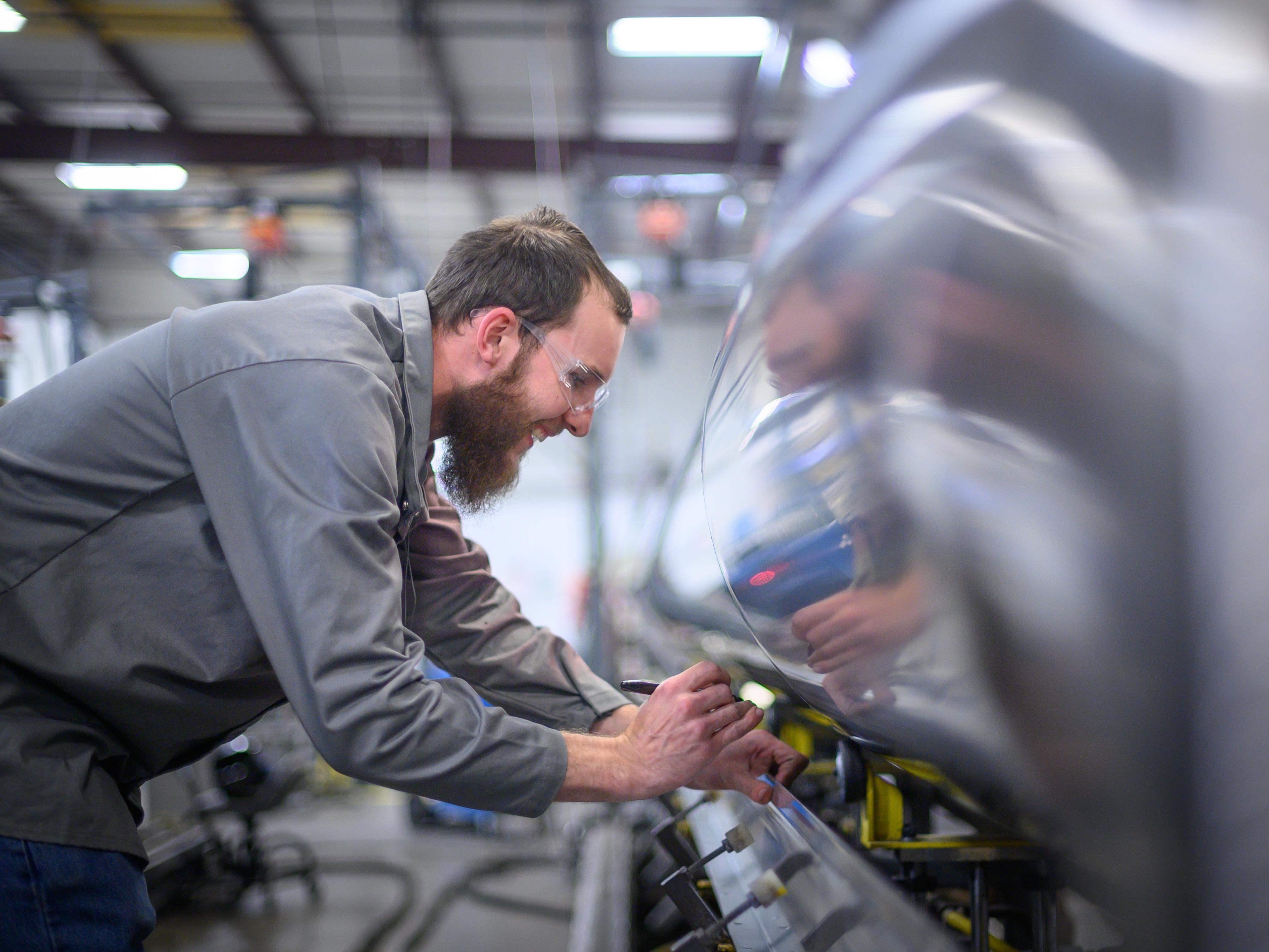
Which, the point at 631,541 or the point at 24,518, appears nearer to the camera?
the point at 24,518

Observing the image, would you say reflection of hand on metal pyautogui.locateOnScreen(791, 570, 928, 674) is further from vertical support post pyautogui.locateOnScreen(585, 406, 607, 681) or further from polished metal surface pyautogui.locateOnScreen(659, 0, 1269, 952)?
vertical support post pyautogui.locateOnScreen(585, 406, 607, 681)

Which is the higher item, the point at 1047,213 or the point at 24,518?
the point at 1047,213

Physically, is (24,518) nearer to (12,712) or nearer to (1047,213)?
(12,712)

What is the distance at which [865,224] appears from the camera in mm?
585

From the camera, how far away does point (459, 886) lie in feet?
10.2

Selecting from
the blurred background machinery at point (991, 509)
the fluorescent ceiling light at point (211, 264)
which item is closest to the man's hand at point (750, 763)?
the blurred background machinery at point (991, 509)

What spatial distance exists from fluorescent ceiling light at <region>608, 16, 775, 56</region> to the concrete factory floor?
11.9 feet

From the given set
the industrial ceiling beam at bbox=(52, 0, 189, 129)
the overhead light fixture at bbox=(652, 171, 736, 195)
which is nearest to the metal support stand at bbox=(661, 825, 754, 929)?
the overhead light fixture at bbox=(652, 171, 736, 195)

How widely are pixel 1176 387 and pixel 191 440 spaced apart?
0.72m

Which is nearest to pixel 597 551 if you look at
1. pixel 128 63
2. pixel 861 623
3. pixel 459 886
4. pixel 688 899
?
pixel 459 886

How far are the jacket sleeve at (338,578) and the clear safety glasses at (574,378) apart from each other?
10.9 inches

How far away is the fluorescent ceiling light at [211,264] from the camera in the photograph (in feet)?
13.4

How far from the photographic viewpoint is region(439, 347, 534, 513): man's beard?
1045 millimetres

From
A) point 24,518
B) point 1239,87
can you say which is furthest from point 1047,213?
point 24,518
